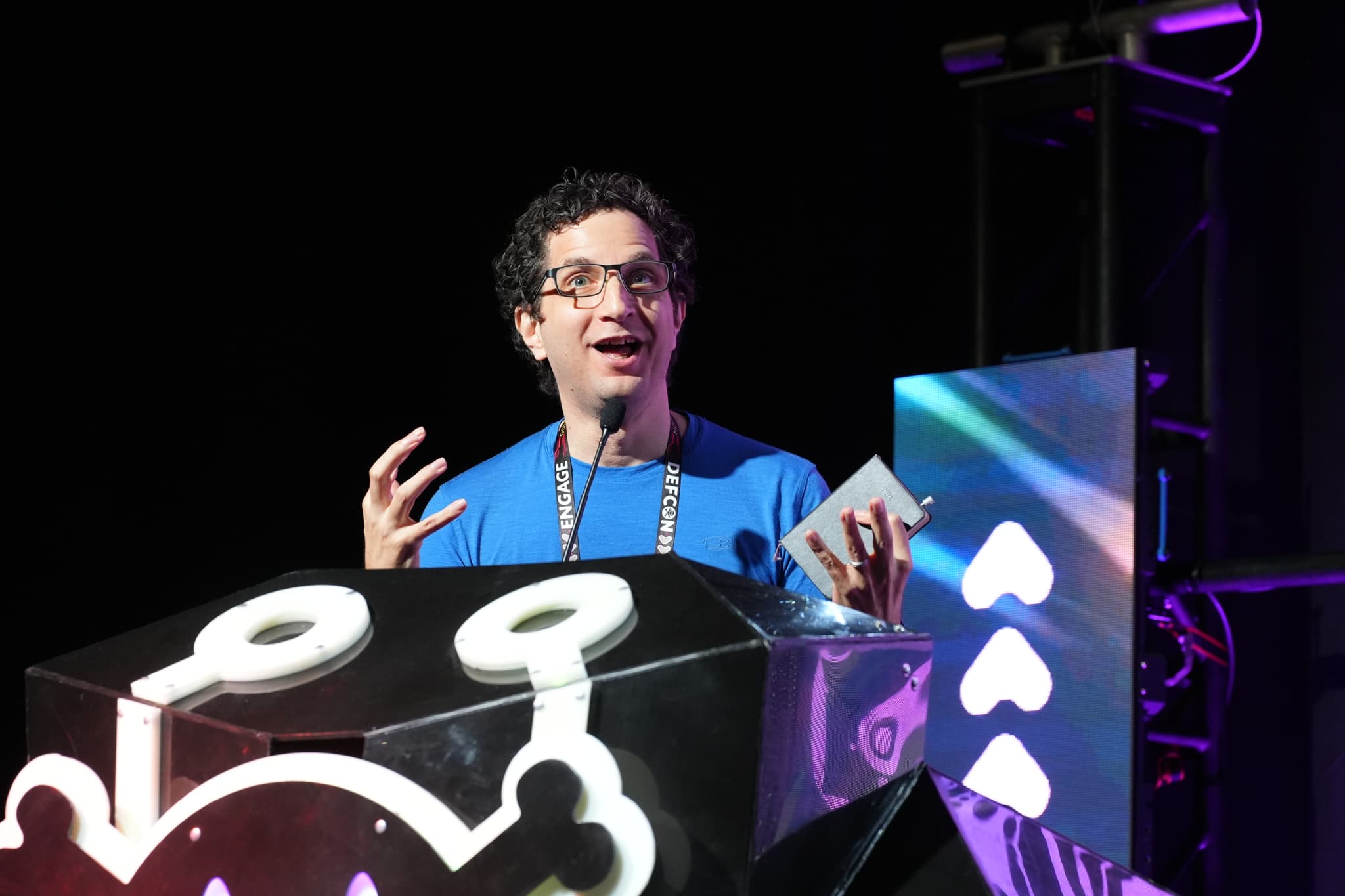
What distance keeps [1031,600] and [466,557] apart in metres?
1.47

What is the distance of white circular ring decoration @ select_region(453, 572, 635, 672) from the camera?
37.4 inches

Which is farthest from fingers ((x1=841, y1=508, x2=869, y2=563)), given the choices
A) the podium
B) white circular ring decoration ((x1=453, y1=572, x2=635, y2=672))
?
white circular ring decoration ((x1=453, y1=572, x2=635, y2=672))

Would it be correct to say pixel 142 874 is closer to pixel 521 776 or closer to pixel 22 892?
pixel 22 892

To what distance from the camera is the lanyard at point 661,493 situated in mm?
1777

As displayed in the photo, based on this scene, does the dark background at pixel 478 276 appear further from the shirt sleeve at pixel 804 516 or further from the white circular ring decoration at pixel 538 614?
the white circular ring decoration at pixel 538 614

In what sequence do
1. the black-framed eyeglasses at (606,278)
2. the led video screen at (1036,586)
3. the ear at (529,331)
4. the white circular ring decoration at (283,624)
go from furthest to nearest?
the led video screen at (1036,586)
the ear at (529,331)
the black-framed eyeglasses at (606,278)
the white circular ring decoration at (283,624)

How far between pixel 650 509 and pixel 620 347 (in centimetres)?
23

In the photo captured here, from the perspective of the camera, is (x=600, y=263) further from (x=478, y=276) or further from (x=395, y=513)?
(x=478, y=276)

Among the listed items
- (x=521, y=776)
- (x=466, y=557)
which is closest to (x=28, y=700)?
(x=521, y=776)

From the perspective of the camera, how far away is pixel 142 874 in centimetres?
99

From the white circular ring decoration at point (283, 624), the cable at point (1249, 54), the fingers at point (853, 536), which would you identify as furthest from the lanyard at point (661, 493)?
the cable at point (1249, 54)

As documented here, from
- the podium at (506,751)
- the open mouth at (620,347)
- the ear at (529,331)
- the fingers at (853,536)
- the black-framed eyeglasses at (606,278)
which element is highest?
the black-framed eyeglasses at (606,278)

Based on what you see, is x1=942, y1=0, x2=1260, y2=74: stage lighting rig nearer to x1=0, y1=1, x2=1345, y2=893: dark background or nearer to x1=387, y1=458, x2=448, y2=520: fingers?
x1=0, y1=1, x2=1345, y2=893: dark background

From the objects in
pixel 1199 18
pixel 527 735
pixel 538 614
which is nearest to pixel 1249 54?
pixel 1199 18
